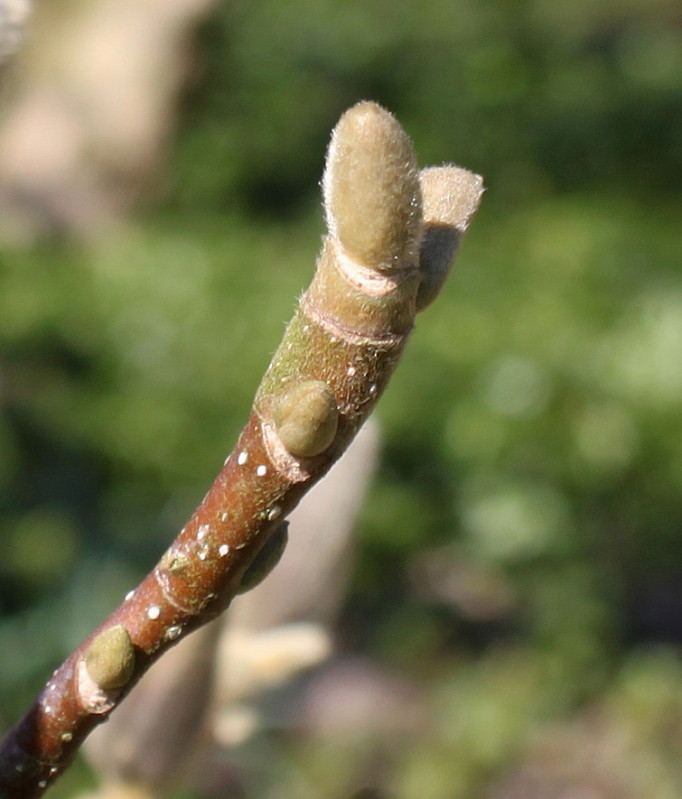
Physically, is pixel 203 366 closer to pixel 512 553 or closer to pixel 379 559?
pixel 379 559

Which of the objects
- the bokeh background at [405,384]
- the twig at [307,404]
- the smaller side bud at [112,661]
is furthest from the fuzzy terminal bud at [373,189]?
the bokeh background at [405,384]

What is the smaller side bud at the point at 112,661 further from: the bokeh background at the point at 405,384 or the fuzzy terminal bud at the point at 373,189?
the bokeh background at the point at 405,384

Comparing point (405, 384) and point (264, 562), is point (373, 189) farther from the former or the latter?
point (405, 384)

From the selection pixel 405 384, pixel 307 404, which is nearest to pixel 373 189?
pixel 307 404

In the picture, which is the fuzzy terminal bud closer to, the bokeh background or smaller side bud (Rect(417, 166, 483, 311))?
smaller side bud (Rect(417, 166, 483, 311))

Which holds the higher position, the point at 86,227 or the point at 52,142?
the point at 52,142

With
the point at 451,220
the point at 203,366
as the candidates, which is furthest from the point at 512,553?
the point at 451,220

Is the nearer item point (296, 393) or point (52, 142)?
point (296, 393)
